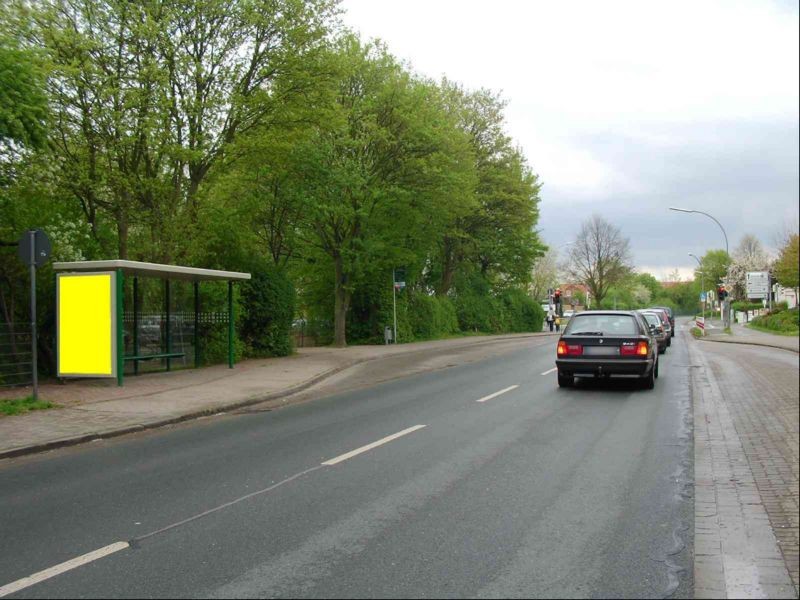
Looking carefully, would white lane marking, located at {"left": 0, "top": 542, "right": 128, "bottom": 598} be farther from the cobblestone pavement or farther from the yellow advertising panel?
the yellow advertising panel

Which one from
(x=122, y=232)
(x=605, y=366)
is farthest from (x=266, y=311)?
(x=605, y=366)

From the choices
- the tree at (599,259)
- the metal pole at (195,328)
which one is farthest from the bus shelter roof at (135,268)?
the tree at (599,259)

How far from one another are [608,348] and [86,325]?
10527 mm

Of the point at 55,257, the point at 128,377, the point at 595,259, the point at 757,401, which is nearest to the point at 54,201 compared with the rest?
the point at 55,257

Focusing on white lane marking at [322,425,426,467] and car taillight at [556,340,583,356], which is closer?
white lane marking at [322,425,426,467]

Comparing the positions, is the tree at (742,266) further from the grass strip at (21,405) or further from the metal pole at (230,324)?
the grass strip at (21,405)

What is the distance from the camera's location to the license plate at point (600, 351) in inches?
533

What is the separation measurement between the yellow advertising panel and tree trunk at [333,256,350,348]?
1566cm

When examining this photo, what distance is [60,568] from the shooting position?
445cm

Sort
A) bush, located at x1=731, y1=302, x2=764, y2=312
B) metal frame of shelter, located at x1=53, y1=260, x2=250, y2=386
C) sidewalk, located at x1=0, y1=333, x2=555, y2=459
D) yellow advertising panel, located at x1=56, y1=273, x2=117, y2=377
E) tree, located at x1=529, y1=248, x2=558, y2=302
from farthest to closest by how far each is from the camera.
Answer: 1. tree, located at x1=529, y1=248, x2=558, y2=302
2. bush, located at x1=731, y1=302, x2=764, y2=312
3. yellow advertising panel, located at x1=56, y1=273, x2=117, y2=377
4. metal frame of shelter, located at x1=53, y1=260, x2=250, y2=386
5. sidewalk, located at x1=0, y1=333, x2=555, y2=459

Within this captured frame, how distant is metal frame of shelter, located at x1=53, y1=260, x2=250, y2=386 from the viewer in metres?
13.7

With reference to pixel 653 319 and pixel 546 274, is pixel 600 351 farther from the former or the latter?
pixel 546 274

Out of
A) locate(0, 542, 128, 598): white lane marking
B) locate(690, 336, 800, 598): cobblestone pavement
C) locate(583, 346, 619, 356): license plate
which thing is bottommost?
locate(0, 542, 128, 598): white lane marking

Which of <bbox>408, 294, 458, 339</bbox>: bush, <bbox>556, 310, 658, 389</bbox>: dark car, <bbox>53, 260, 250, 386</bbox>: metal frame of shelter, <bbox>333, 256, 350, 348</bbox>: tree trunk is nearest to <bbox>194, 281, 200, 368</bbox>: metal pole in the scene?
<bbox>53, 260, 250, 386</bbox>: metal frame of shelter
